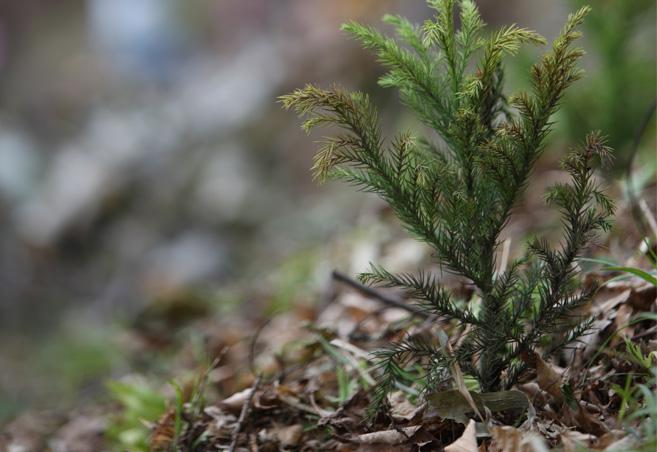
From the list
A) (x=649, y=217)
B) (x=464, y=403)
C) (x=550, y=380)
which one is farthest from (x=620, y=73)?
(x=464, y=403)

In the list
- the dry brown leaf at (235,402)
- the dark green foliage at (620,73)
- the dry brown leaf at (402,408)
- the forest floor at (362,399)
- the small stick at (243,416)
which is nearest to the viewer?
the forest floor at (362,399)

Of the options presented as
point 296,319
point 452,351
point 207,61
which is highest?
point 207,61

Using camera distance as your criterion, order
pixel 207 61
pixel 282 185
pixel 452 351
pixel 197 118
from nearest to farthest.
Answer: pixel 452 351, pixel 282 185, pixel 197 118, pixel 207 61

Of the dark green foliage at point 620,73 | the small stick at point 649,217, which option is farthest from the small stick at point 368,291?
the dark green foliage at point 620,73

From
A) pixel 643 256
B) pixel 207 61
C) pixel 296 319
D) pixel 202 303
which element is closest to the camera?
pixel 643 256

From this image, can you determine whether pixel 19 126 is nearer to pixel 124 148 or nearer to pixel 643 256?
pixel 124 148

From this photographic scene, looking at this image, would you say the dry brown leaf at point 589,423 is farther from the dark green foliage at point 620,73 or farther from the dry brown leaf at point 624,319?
the dark green foliage at point 620,73

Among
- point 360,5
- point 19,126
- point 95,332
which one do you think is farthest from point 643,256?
point 19,126
